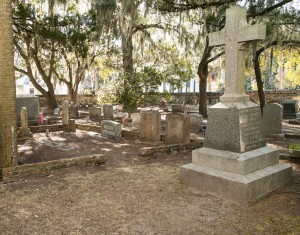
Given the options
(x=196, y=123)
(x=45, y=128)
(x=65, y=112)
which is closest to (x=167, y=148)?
(x=196, y=123)

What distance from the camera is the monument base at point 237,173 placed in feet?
15.6

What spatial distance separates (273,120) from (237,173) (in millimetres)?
6996

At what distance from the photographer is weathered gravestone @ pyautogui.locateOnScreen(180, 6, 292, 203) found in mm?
4945

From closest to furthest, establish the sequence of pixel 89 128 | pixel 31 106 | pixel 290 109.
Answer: pixel 89 128 → pixel 31 106 → pixel 290 109

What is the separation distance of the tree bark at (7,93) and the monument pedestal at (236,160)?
371 centimetres

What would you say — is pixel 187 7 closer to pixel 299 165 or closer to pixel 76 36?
pixel 76 36

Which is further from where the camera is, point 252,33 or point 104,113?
point 104,113

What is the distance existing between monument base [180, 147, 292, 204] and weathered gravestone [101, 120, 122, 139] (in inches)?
244

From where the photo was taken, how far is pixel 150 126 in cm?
1033

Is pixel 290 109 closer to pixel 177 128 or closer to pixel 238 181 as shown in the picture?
pixel 177 128

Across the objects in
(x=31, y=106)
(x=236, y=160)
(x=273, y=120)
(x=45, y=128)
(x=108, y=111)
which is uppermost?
(x=31, y=106)

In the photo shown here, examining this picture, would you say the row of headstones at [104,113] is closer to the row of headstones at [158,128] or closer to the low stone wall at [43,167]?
the row of headstones at [158,128]

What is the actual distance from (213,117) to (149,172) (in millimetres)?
2040

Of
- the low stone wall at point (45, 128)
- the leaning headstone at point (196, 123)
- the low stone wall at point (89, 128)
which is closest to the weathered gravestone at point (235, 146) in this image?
the leaning headstone at point (196, 123)
